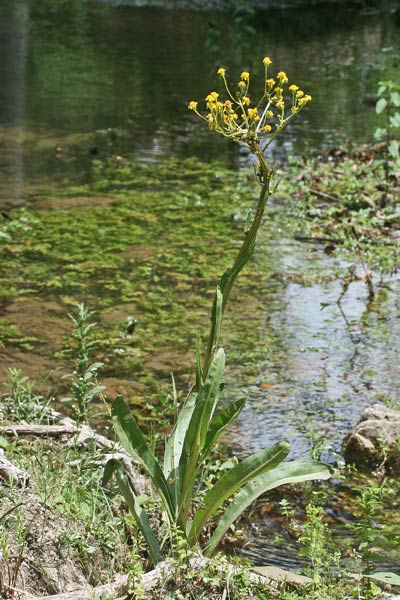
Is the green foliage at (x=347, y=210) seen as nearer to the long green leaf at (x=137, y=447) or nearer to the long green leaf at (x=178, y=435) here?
the long green leaf at (x=178, y=435)

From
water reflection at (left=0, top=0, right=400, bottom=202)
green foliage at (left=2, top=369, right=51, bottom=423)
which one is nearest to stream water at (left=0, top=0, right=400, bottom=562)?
water reflection at (left=0, top=0, right=400, bottom=202)

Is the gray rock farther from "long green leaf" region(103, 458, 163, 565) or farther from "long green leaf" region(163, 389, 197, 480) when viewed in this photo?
"long green leaf" region(103, 458, 163, 565)

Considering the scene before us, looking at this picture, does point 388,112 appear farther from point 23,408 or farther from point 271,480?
point 271,480

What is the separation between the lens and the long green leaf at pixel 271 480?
10.4ft

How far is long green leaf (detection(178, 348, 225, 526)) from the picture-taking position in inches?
122

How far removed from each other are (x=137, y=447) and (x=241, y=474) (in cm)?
34

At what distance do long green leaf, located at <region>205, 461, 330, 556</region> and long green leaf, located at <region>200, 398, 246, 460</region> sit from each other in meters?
0.17

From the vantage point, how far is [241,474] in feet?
10.4

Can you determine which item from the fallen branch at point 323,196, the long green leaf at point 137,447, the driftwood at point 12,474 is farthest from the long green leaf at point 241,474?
the fallen branch at point 323,196

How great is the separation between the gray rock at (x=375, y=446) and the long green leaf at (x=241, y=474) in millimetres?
1366

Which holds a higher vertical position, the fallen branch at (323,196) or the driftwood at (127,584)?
the fallen branch at (323,196)

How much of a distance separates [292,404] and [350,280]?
1811 mm

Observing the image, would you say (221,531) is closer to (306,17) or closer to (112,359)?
(112,359)

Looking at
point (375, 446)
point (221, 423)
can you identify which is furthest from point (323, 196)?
point (221, 423)
